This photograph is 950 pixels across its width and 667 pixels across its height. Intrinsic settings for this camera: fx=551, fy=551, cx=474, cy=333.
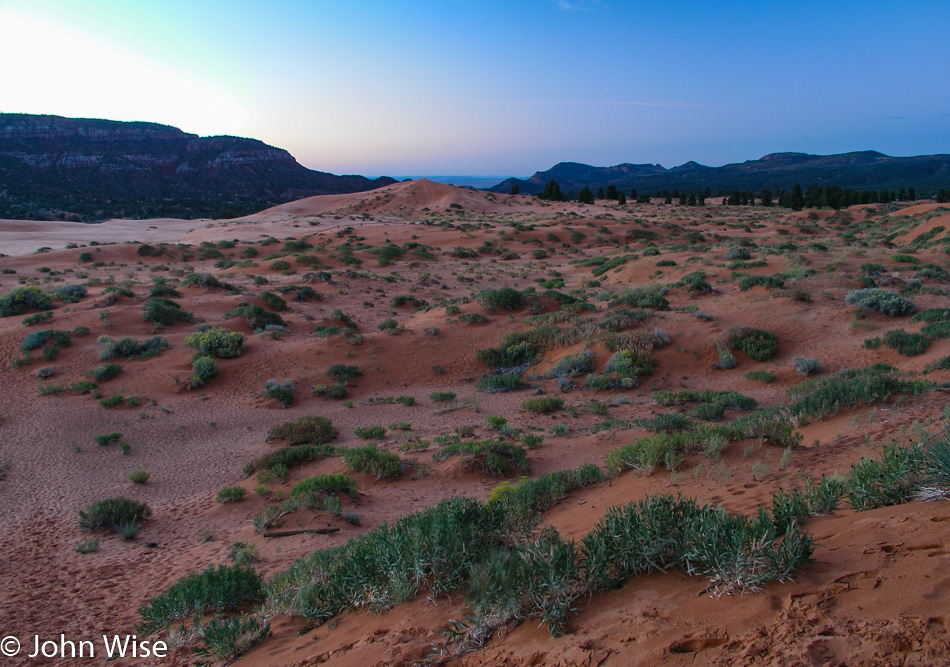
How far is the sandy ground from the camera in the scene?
288cm

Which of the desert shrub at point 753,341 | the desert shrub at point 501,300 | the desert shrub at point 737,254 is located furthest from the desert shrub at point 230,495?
the desert shrub at point 737,254

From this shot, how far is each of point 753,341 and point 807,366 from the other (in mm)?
1998

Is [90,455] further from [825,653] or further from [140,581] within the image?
[825,653]

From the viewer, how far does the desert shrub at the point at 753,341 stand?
1374cm

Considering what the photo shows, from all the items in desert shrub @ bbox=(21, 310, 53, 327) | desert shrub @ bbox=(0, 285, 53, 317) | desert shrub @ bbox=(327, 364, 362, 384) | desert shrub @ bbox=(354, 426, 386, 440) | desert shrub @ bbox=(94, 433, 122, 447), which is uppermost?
desert shrub @ bbox=(0, 285, 53, 317)

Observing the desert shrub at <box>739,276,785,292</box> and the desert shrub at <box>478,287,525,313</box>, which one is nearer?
the desert shrub at <box>739,276,785,292</box>

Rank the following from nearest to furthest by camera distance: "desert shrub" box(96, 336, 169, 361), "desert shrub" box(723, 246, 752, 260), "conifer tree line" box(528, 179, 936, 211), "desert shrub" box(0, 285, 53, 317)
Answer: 1. "desert shrub" box(96, 336, 169, 361)
2. "desert shrub" box(0, 285, 53, 317)
3. "desert shrub" box(723, 246, 752, 260)
4. "conifer tree line" box(528, 179, 936, 211)

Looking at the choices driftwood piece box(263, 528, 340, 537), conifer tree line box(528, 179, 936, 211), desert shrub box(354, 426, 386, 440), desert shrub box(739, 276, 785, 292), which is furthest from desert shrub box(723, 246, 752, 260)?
conifer tree line box(528, 179, 936, 211)

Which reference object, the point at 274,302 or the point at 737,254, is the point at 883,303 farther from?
the point at 274,302

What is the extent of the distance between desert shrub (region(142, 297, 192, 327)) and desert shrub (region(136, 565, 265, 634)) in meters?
14.3

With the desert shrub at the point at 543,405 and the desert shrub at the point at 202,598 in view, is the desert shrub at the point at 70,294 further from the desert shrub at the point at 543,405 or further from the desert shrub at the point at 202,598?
the desert shrub at the point at 202,598

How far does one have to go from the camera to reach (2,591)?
544 centimetres

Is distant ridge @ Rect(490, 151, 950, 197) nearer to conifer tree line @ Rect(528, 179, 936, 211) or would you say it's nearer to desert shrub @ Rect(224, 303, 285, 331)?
conifer tree line @ Rect(528, 179, 936, 211)

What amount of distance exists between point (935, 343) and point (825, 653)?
42.5 feet
